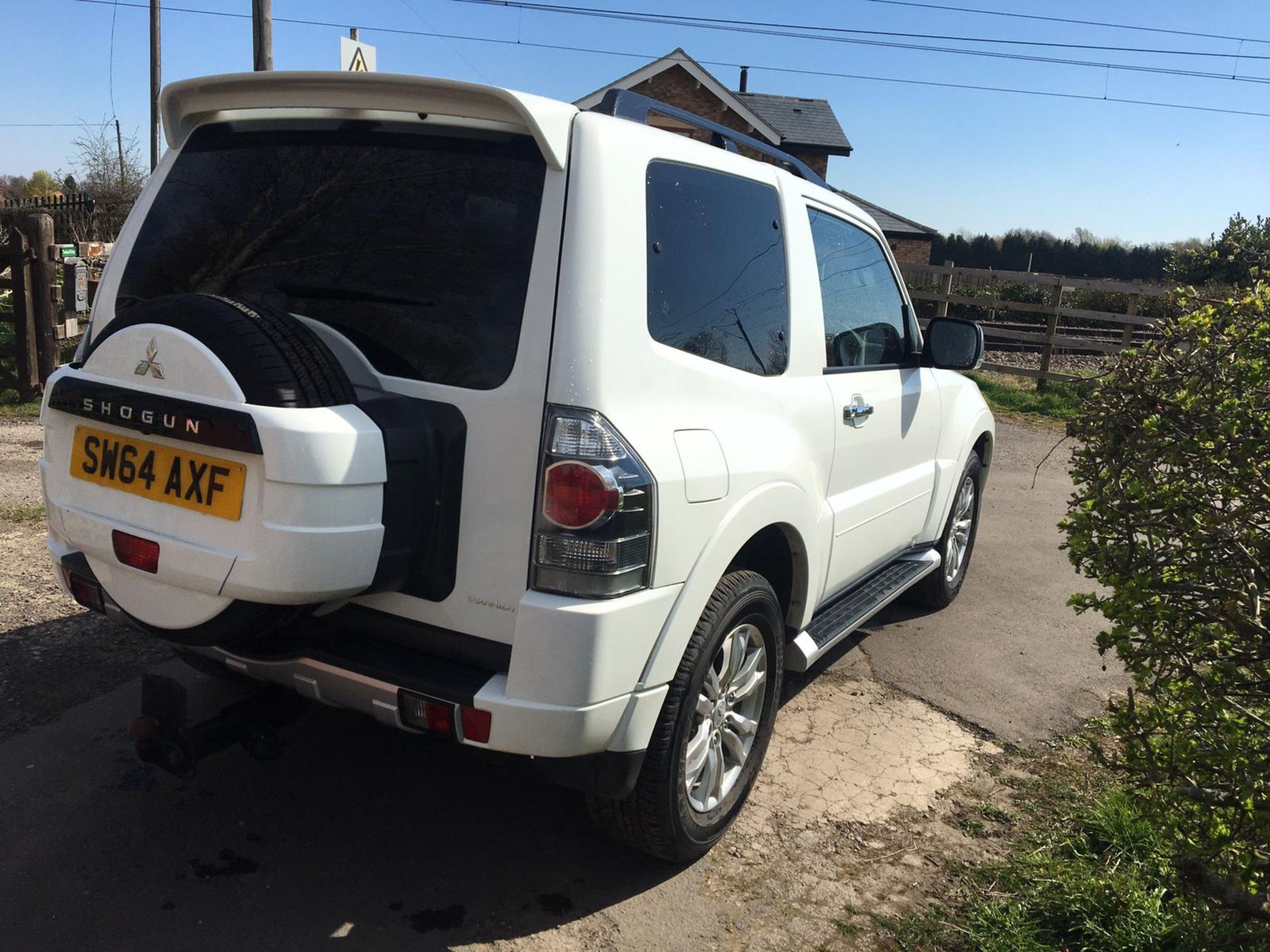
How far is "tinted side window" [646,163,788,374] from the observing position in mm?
2715

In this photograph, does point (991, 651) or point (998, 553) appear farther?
point (998, 553)

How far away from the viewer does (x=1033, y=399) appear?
46.3ft

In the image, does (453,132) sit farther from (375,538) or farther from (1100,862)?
(1100,862)

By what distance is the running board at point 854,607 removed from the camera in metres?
3.51

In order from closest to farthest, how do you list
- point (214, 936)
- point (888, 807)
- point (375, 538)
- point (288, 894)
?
point (375, 538) < point (214, 936) < point (288, 894) < point (888, 807)

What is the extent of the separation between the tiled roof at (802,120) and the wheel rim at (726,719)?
28.8m

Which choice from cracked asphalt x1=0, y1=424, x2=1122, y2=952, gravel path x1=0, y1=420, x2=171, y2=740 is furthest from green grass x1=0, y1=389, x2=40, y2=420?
cracked asphalt x1=0, y1=424, x2=1122, y2=952

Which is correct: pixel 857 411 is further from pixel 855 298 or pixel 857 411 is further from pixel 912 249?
pixel 912 249

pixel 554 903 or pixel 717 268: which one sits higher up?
pixel 717 268

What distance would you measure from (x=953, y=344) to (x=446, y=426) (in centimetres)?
286

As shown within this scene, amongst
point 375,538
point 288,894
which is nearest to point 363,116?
point 375,538

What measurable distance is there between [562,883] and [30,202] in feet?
78.4

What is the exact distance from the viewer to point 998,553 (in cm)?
701

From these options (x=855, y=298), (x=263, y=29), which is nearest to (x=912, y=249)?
(x=263, y=29)
